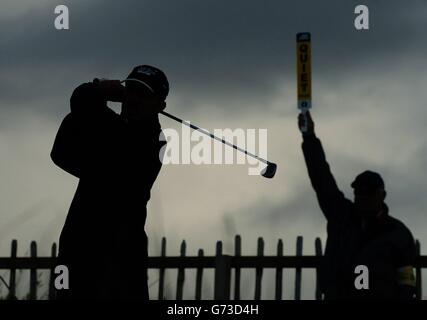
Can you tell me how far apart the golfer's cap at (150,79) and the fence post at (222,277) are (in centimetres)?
874

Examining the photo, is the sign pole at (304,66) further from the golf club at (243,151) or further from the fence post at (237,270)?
the fence post at (237,270)

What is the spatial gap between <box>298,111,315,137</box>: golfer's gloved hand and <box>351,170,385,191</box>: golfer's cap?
51 centimetres

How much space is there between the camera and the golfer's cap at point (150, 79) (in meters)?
7.30

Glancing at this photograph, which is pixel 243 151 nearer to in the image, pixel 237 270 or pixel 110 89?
pixel 110 89

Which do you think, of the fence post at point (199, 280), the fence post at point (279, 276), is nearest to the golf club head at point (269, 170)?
the fence post at point (279, 276)

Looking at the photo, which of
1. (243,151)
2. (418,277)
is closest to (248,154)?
(243,151)

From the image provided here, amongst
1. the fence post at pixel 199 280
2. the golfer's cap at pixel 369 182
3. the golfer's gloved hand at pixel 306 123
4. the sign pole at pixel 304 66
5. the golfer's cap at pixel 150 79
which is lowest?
the fence post at pixel 199 280

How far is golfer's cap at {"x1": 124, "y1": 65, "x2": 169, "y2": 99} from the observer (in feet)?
24.0

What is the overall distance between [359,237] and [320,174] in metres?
0.53

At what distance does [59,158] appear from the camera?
7141 mm

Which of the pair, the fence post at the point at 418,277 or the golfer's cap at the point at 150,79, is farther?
the fence post at the point at 418,277
